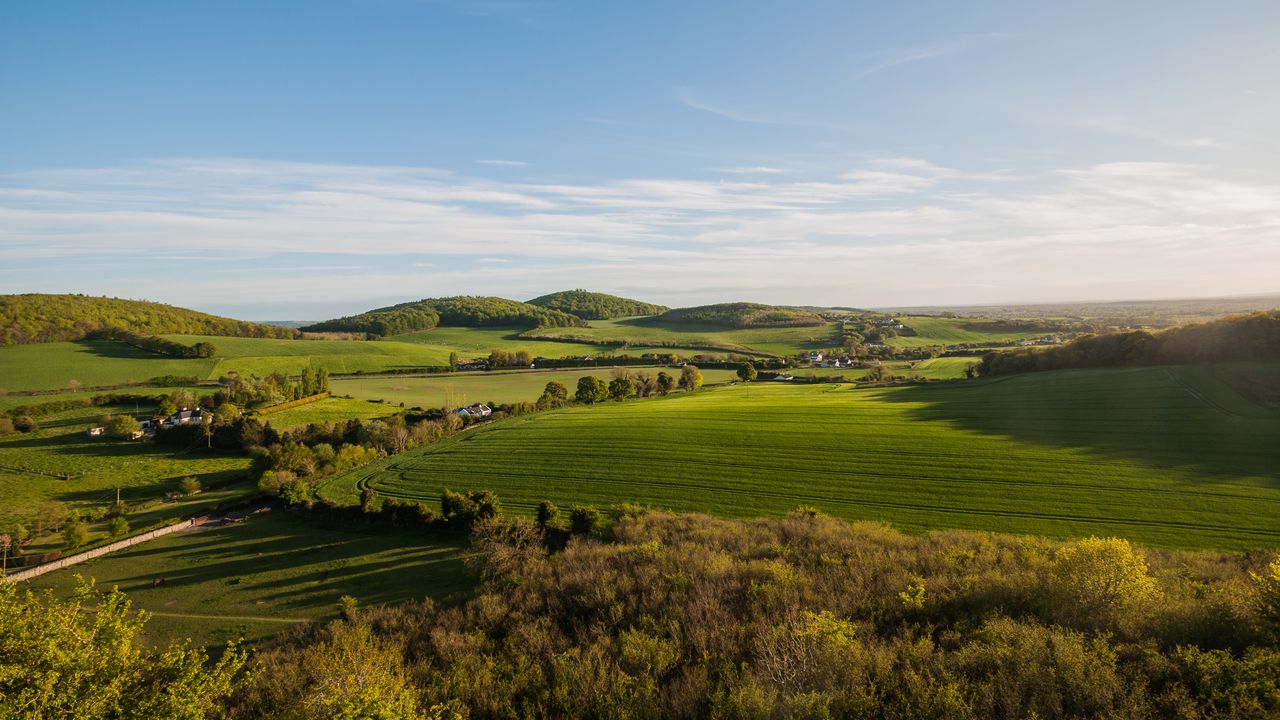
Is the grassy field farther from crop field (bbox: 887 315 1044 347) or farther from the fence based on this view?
the fence

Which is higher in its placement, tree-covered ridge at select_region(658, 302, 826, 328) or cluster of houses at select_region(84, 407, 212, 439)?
tree-covered ridge at select_region(658, 302, 826, 328)

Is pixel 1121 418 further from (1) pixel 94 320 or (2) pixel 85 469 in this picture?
(1) pixel 94 320

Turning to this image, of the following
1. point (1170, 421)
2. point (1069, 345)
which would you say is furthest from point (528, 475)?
point (1069, 345)

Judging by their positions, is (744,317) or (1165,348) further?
(744,317)

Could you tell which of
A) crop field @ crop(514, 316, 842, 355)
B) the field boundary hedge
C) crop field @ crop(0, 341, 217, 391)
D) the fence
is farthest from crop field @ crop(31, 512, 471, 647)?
crop field @ crop(514, 316, 842, 355)

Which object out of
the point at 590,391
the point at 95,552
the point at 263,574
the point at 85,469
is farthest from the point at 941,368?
the point at 85,469

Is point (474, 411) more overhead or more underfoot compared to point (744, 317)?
more underfoot

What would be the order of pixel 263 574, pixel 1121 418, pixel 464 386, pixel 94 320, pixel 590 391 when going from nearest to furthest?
pixel 263 574 < pixel 1121 418 < pixel 590 391 < pixel 464 386 < pixel 94 320
